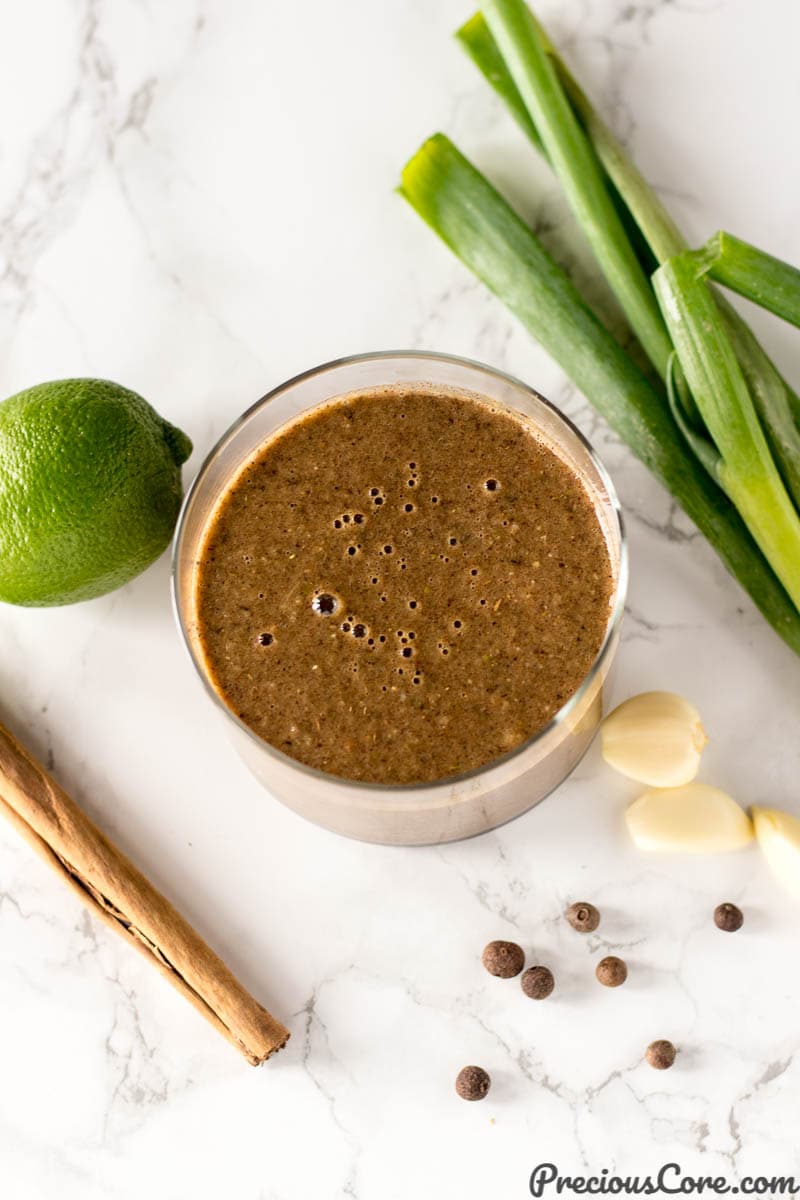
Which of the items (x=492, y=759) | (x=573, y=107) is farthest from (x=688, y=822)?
(x=573, y=107)

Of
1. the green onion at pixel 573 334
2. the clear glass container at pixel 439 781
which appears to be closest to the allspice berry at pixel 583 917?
the clear glass container at pixel 439 781

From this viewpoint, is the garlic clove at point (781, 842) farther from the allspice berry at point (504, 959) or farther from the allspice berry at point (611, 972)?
the allspice berry at point (504, 959)

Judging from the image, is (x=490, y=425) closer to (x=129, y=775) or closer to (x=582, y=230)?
(x=582, y=230)

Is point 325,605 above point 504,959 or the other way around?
above

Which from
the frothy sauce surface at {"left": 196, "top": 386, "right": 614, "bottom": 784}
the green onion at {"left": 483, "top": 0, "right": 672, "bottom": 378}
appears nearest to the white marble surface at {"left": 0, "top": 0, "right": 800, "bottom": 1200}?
the green onion at {"left": 483, "top": 0, "right": 672, "bottom": 378}

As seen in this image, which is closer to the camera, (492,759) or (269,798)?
(492,759)

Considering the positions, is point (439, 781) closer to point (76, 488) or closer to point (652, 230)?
point (76, 488)
